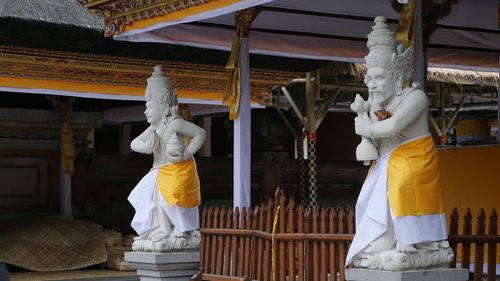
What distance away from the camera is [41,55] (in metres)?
12.3

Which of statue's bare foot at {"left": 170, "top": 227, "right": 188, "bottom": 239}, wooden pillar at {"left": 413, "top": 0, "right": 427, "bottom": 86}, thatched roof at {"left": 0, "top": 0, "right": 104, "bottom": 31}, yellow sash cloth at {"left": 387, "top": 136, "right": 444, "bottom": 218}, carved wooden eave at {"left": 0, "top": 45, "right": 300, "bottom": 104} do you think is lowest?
statue's bare foot at {"left": 170, "top": 227, "right": 188, "bottom": 239}

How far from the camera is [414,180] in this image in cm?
620

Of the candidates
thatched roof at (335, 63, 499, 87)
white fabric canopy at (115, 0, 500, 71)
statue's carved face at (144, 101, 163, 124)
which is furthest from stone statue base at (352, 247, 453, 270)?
thatched roof at (335, 63, 499, 87)

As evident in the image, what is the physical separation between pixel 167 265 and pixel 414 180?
360 centimetres

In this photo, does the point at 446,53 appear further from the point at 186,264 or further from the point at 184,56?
the point at 186,264

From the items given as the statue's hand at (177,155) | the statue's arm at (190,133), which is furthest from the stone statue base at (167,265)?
the statue's arm at (190,133)

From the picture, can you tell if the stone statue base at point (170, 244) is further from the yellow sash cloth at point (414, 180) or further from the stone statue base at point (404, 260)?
the yellow sash cloth at point (414, 180)

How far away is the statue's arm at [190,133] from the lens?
9.20 metres

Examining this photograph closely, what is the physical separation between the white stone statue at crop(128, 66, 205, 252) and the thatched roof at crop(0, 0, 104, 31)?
116 inches

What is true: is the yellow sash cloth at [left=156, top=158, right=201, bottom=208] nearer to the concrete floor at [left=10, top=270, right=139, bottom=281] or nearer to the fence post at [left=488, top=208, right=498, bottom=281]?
the fence post at [left=488, top=208, right=498, bottom=281]

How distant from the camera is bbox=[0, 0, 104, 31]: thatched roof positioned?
37.8 ft

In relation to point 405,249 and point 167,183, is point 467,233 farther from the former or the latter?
point 167,183

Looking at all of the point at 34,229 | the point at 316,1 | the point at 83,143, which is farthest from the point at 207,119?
the point at 316,1

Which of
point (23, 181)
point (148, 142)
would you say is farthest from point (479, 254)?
point (23, 181)
